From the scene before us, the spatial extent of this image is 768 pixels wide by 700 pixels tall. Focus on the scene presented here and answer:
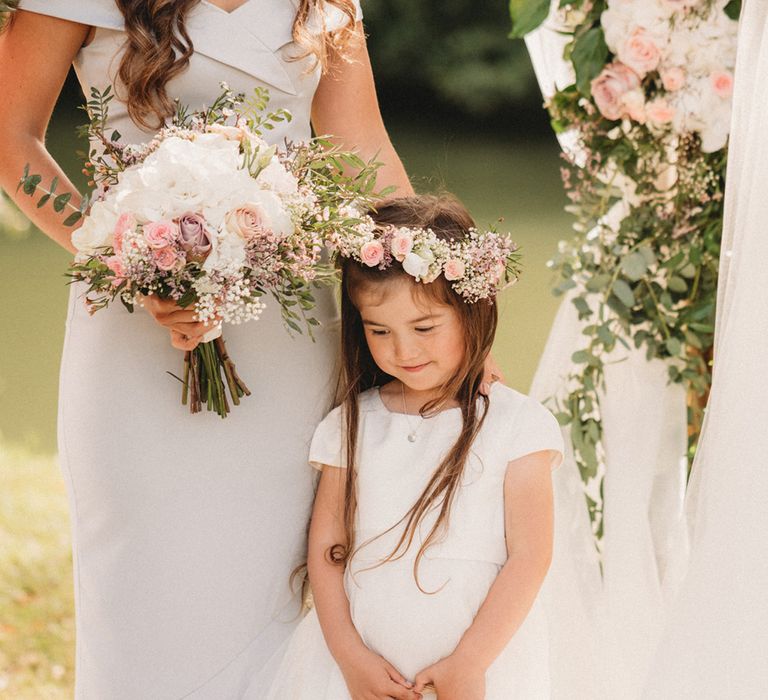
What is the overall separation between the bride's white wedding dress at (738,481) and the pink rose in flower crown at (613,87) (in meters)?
0.93

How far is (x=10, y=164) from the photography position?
2326 millimetres

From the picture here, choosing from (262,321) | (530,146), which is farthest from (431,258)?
(530,146)

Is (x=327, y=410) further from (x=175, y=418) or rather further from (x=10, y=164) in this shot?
(x=10, y=164)

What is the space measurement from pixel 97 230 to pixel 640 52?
1699mm

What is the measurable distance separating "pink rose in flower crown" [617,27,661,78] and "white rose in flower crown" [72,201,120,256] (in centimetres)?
165

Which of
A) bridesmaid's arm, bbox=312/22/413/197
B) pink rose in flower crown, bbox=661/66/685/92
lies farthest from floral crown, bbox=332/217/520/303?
pink rose in flower crown, bbox=661/66/685/92

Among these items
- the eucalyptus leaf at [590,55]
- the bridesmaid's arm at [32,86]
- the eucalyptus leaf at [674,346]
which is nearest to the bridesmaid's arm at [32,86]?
the bridesmaid's arm at [32,86]

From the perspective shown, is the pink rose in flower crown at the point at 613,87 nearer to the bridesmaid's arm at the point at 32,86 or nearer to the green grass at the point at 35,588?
the bridesmaid's arm at the point at 32,86

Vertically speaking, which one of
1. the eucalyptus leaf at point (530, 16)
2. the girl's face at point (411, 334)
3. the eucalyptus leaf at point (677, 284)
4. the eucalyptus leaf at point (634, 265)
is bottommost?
the girl's face at point (411, 334)

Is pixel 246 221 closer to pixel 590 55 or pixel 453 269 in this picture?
pixel 453 269

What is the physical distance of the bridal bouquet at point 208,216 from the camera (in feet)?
6.27

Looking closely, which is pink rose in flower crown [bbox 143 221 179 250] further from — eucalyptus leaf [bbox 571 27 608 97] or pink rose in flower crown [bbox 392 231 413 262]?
eucalyptus leaf [bbox 571 27 608 97]

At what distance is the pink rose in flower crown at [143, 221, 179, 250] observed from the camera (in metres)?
1.87

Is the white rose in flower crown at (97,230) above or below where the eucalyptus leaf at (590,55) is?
below
